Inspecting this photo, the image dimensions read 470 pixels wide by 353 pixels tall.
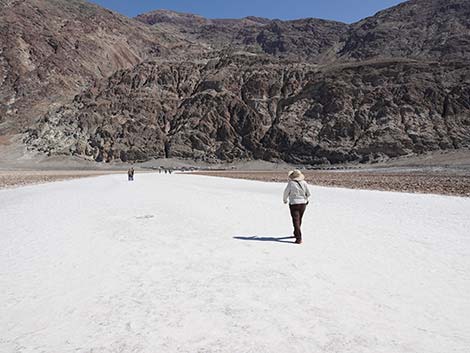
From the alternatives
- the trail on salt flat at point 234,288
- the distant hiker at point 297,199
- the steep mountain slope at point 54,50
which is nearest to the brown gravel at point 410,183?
the trail on salt flat at point 234,288

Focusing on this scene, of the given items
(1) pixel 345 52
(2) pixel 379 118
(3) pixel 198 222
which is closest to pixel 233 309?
(3) pixel 198 222

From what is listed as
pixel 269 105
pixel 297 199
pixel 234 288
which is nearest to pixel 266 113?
pixel 269 105

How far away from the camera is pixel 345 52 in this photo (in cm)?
14850

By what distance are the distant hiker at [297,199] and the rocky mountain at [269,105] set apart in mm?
73963

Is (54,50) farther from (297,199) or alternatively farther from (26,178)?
(297,199)

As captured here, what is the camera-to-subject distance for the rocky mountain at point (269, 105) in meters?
79.1

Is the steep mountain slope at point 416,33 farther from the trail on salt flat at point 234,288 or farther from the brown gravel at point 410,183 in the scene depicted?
the trail on salt flat at point 234,288

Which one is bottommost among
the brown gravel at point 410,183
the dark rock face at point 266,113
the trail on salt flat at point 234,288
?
the brown gravel at point 410,183

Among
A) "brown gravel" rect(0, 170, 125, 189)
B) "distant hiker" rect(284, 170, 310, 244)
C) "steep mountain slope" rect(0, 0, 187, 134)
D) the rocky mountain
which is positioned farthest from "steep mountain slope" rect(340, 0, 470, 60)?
"distant hiker" rect(284, 170, 310, 244)

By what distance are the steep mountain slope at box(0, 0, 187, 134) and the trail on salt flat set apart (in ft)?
387

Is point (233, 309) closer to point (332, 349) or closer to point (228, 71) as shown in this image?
point (332, 349)

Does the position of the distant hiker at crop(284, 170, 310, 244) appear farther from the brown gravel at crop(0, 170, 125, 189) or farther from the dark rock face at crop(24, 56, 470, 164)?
the dark rock face at crop(24, 56, 470, 164)

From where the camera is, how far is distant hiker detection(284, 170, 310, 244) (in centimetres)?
787

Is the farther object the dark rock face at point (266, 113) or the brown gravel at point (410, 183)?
the dark rock face at point (266, 113)
